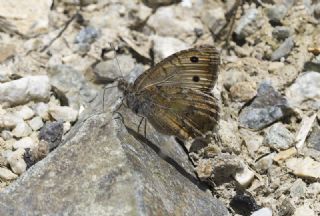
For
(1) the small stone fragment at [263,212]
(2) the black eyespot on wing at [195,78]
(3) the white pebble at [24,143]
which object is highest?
(2) the black eyespot on wing at [195,78]

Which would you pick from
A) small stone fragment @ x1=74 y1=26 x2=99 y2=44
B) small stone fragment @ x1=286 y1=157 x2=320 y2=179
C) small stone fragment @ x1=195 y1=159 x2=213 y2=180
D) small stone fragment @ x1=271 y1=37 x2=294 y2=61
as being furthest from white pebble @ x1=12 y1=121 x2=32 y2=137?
small stone fragment @ x1=271 y1=37 x2=294 y2=61

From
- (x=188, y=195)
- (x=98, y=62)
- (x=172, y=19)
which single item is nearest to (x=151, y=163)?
(x=188, y=195)

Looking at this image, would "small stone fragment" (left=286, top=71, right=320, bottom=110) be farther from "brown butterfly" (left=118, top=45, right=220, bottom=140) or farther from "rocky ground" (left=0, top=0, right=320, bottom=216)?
"brown butterfly" (left=118, top=45, right=220, bottom=140)

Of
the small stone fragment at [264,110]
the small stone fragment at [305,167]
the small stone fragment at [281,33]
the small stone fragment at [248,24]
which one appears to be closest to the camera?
the small stone fragment at [305,167]

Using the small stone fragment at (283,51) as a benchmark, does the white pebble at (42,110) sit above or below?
below

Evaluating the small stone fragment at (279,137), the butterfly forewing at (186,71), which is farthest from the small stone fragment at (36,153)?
the small stone fragment at (279,137)

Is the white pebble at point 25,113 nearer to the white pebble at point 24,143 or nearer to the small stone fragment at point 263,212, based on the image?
the white pebble at point 24,143

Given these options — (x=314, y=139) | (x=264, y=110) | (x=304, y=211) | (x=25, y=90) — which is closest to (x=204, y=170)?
(x=304, y=211)
